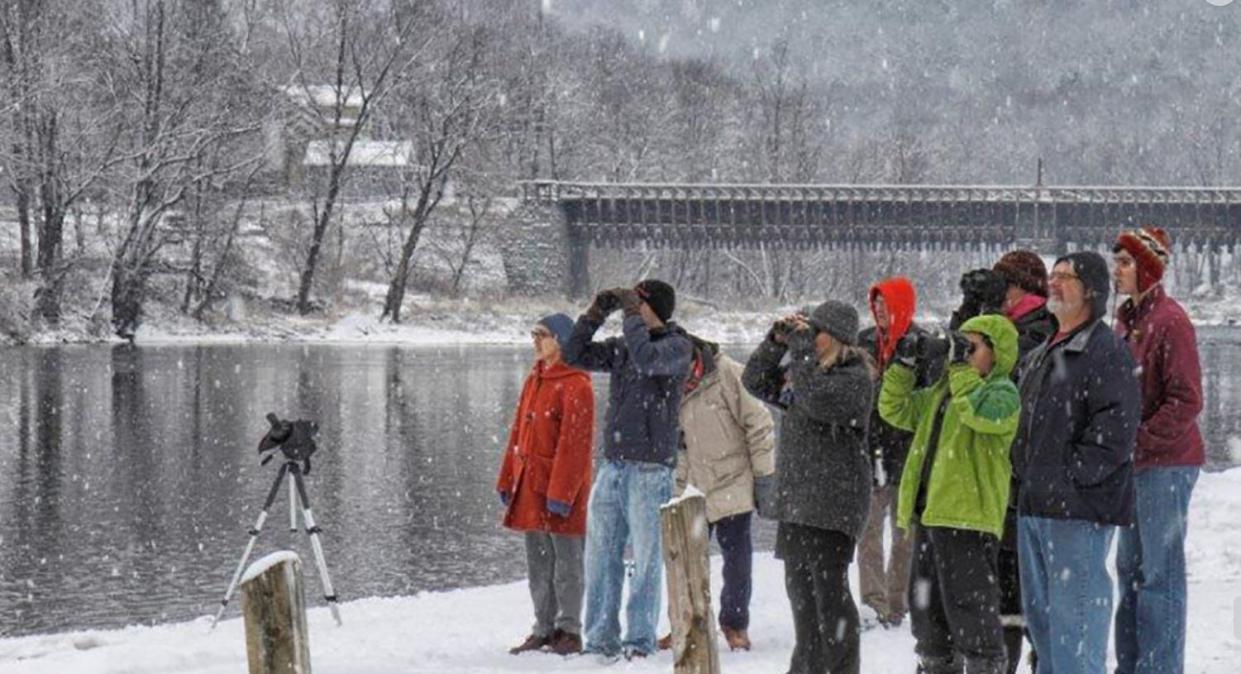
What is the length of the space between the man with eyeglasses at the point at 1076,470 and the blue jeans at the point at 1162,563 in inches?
17.3

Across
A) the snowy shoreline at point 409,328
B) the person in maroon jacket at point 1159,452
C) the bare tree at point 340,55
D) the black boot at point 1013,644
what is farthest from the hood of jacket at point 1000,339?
the bare tree at point 340,55

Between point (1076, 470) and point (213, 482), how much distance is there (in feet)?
45.8

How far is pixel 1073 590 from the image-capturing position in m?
6.59

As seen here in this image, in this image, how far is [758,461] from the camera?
8953 mm

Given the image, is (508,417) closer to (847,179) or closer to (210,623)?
(210,623)

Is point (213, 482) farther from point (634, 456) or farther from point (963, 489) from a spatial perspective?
point (963, 489)

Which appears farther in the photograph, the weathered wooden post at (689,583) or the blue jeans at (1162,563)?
the blue jeans at (1162,563)

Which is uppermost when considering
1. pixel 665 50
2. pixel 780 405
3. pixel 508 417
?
pixel 665 50

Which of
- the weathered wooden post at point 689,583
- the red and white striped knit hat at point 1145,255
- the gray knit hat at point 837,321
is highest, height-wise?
the red and white striped knit hat at point 1145,255

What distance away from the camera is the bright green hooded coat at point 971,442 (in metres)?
6.70

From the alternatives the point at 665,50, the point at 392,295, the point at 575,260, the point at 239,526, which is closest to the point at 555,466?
the point at 239,526

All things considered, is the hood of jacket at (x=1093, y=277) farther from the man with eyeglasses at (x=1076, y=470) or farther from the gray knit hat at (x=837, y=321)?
the gray knit hat at (x=837, y=321)

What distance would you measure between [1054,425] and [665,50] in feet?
359

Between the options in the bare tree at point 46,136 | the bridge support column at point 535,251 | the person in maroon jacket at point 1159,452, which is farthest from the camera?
the bridge support column at point 535,251
